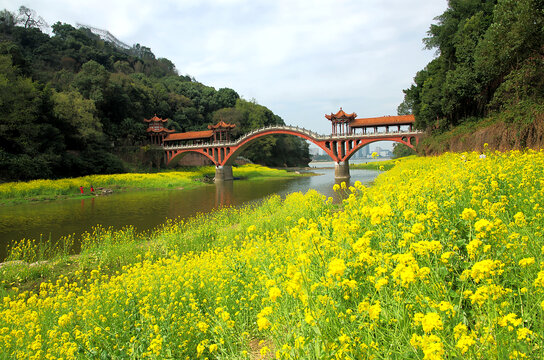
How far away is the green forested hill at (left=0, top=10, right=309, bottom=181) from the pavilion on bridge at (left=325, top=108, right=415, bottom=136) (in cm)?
2456

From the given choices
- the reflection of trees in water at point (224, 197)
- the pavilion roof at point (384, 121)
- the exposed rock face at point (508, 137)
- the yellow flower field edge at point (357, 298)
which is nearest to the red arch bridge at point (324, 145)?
the pavilion roof at point (384, 121)

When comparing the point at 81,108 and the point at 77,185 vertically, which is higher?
the point at 81,108

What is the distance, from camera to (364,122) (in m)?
41.7

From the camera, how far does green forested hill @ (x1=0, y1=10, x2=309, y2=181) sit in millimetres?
27953

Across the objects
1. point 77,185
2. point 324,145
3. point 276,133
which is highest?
point 276,133

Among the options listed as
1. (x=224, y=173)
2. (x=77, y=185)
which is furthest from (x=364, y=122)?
(x=77, y=185)

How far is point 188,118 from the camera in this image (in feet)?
239

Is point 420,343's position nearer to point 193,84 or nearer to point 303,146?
point 303,146

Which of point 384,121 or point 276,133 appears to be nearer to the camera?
point 384,121

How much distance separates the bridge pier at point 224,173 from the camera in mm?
46763

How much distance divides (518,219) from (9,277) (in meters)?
10.1

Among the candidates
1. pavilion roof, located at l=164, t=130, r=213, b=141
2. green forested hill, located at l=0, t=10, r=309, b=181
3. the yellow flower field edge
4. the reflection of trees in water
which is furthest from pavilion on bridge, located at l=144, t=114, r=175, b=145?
the yellow flower field edge

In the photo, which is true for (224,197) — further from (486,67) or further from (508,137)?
(486,67)

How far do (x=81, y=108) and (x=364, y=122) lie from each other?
3546cm
